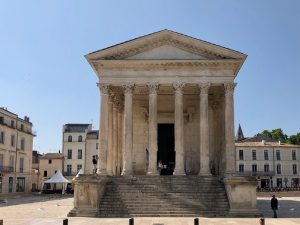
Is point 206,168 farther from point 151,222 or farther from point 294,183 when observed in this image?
point 294,183

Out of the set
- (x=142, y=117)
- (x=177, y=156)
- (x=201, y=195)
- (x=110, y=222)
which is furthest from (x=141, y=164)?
(x=110, y=222)

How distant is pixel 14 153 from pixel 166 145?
29.3 metres

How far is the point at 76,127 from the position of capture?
3346 inches

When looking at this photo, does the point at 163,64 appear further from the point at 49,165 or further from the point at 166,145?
the point at 49,165

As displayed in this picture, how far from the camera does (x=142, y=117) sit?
38375mm

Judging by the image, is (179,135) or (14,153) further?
(14,153)

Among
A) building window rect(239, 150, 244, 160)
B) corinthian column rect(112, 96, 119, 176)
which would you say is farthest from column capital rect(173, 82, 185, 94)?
building window rect(239, 150, 244, 160)

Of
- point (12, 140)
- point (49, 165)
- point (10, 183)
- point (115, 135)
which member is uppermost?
point (12, 140)

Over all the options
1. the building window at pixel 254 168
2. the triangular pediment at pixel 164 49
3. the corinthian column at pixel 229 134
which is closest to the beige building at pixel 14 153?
the triangular pediment at pixel 164 49

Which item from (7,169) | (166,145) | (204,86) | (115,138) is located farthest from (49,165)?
(204,86)

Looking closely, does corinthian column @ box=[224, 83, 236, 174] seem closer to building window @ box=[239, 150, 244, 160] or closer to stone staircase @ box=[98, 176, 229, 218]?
stone staircase @ box=[98, 176, 229, 218]

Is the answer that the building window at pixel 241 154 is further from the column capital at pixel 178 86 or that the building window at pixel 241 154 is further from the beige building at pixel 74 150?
the column capital at pixel 178 86

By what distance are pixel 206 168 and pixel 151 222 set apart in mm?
9156

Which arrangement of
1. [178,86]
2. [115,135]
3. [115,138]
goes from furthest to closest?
[115,135], [115,138], [178,86]
